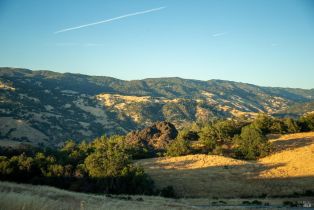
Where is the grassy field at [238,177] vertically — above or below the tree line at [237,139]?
below

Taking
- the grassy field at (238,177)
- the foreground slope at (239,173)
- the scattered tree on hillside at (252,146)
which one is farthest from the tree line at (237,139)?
the grassy field at (238,177)

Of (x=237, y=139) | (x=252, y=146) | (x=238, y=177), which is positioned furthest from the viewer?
(x=237, y=139)

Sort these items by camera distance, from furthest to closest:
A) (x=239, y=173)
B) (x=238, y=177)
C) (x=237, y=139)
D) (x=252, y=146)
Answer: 1. (x=237, y=139)
2. (x=252, y=146)
3. (x=239, y=173)
4. (x=238, y=177)

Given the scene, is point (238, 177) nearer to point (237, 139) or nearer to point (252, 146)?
point (252, 146)

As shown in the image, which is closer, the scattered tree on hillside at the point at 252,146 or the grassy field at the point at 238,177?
the grassy field at the point at 238,177

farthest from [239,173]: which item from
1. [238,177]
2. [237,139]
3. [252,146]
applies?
[237,139]

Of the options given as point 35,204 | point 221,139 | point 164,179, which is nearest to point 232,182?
point 164,179

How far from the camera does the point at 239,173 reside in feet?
207

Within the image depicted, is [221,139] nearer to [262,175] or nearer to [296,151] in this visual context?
[296,151]

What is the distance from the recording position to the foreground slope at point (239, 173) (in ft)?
175

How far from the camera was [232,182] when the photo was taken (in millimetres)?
57781

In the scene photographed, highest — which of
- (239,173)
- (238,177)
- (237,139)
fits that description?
(237,139)

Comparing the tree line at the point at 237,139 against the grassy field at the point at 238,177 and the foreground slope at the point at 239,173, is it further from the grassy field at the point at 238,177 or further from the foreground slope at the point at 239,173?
the grassy field at the point at 238,177

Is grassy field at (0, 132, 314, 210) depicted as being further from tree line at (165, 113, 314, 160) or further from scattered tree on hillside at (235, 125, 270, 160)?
tree line at (165, 113, 314, 160)
